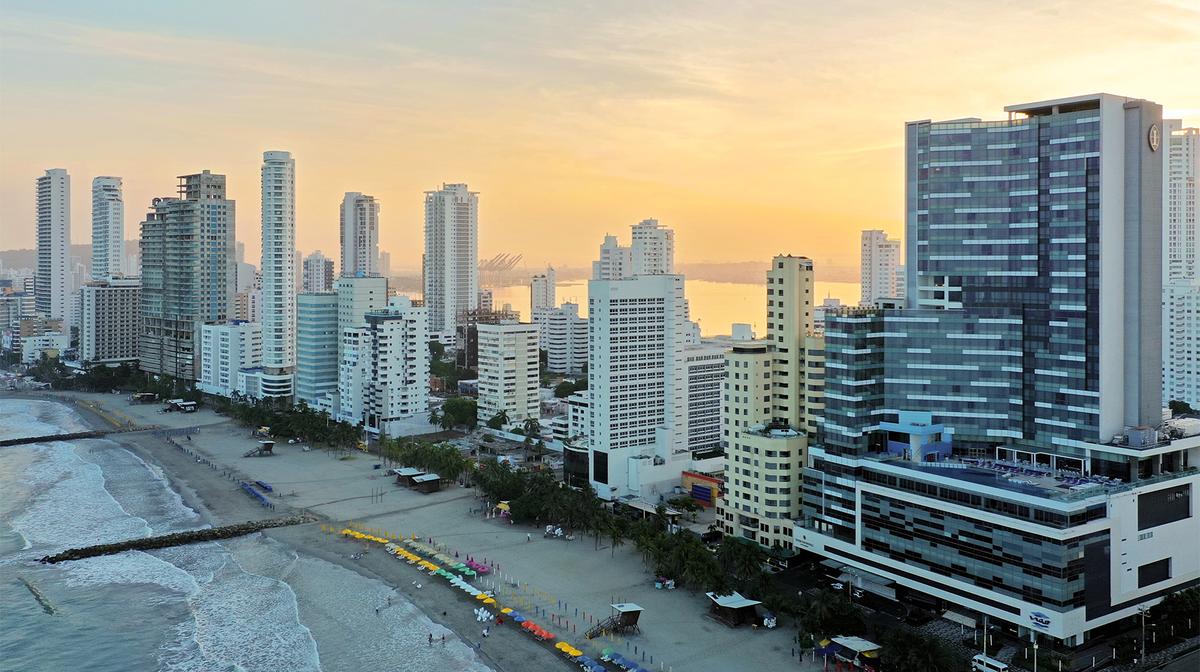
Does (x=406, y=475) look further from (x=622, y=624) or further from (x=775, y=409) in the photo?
(x=622, y=624)

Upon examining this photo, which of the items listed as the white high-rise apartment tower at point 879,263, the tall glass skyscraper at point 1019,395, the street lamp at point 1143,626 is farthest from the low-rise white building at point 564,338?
the street lamp at point 1143,626

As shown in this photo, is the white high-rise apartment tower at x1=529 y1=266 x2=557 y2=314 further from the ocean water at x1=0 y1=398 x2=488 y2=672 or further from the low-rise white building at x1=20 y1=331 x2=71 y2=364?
the ocean water at x1=0 y1=398 x2=488 y2=672

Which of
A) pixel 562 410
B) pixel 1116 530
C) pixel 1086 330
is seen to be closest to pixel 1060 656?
pixel 1116 530

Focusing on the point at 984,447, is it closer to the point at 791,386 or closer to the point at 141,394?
the point at 791,386

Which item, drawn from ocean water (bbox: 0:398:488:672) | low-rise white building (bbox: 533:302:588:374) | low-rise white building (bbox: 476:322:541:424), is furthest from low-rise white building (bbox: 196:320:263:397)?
ocean water (bbox: 0:398:488:672)

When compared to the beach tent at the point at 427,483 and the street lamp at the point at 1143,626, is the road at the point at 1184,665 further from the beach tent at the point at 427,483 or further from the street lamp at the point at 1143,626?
Answer: the beach tent at the point at 427,483
